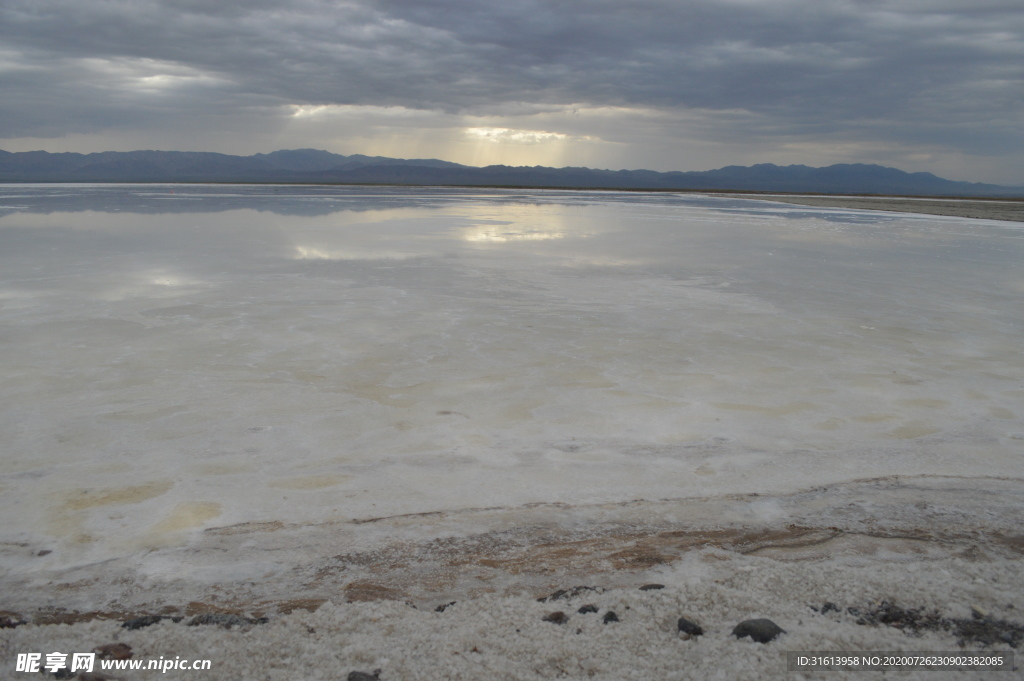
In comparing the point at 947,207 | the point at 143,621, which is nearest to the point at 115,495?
the point at 143,621

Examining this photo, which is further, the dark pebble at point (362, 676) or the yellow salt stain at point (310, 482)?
the yellow salt stain at point (310, 482)

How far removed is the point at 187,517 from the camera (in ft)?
9.60

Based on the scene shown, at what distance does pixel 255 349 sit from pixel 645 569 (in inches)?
160

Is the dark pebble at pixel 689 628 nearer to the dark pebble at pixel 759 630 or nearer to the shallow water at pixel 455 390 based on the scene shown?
the dark pebble at pixel 759 630

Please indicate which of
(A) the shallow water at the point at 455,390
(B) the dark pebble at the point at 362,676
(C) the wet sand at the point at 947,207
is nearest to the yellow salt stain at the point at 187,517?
(A) the shallow water at the point at 455,390

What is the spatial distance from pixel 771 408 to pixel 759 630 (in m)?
2.53

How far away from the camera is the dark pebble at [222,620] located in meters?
2.16

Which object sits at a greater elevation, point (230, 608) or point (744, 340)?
point (744, 340)

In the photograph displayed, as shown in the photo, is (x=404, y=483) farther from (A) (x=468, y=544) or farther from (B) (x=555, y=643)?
(B) (x=555, y=643)

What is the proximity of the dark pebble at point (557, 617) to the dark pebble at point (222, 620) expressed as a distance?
0.92 m

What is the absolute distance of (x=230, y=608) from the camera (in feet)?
7.48

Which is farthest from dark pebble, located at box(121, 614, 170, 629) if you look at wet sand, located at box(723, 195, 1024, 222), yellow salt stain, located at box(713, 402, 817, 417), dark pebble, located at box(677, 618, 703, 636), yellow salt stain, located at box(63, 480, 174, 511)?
wet sand, located at box(723, 195, 1024, 222)

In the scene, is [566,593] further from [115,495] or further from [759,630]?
[115,495]

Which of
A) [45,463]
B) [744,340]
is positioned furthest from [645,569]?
[744,340]
